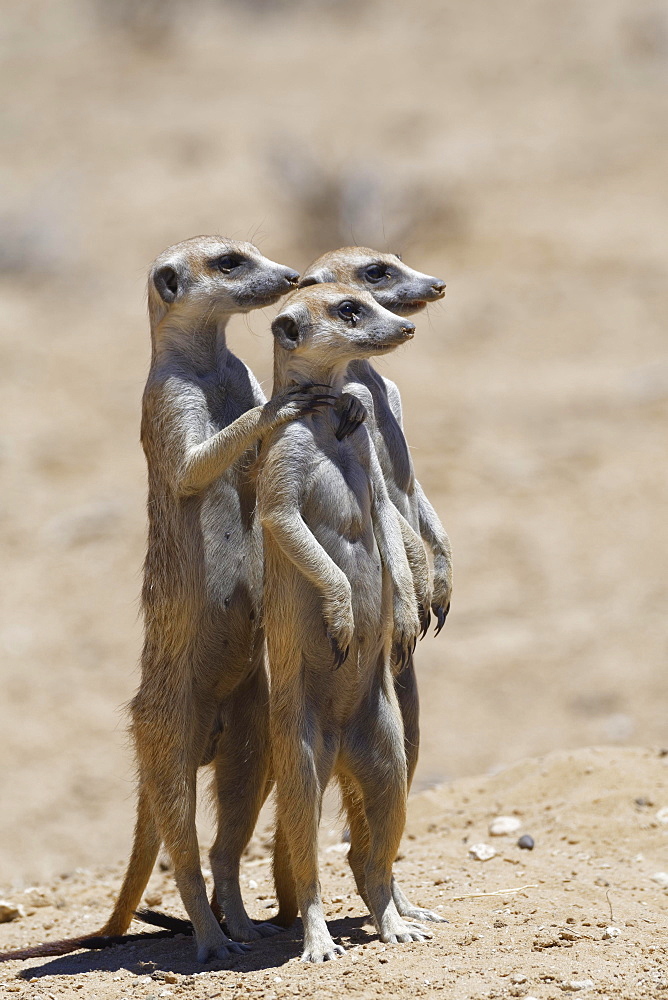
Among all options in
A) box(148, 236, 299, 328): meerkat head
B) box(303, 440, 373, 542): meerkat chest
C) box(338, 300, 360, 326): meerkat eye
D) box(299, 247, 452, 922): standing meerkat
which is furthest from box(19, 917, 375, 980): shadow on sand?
box(148, 236, 299, 328): meerkat head

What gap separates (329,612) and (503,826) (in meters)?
2.53

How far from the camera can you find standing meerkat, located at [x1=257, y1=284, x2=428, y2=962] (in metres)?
4.28

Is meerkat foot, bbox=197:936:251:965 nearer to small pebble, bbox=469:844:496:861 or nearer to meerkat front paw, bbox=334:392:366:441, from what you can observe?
small pebble, bbox=469:844:496:861

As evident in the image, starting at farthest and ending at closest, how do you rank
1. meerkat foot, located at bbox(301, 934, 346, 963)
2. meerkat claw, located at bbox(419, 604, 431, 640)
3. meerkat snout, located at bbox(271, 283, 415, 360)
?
meerkat claw, located at bbox(419, 604, 431, 640)
meerkat snout, located at bbox(271, 283, 415, 360)
meerkat foot, located at bbox(301, 934, 346, 963)

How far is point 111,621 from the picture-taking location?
10.7 m

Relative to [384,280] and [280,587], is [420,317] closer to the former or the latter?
[384,280]

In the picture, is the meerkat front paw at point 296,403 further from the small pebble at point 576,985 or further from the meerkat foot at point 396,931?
the small pebble at point 576,985

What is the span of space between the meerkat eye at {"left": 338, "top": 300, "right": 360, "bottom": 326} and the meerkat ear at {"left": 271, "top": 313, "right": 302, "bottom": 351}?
164 millimetres

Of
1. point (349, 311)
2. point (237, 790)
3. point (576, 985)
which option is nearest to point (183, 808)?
point (237, 790)

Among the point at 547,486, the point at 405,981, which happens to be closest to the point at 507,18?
the point at 547,486

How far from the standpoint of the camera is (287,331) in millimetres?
4445

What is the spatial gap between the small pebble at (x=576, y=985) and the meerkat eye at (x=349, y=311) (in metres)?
2.28

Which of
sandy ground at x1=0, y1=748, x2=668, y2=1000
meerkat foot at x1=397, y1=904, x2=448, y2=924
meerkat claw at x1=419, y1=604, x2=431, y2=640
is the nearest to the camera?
sandy ground at x1=0, y1=748, x2=668, y2=1000

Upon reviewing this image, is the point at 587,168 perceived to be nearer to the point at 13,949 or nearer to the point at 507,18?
the point at 507,18
